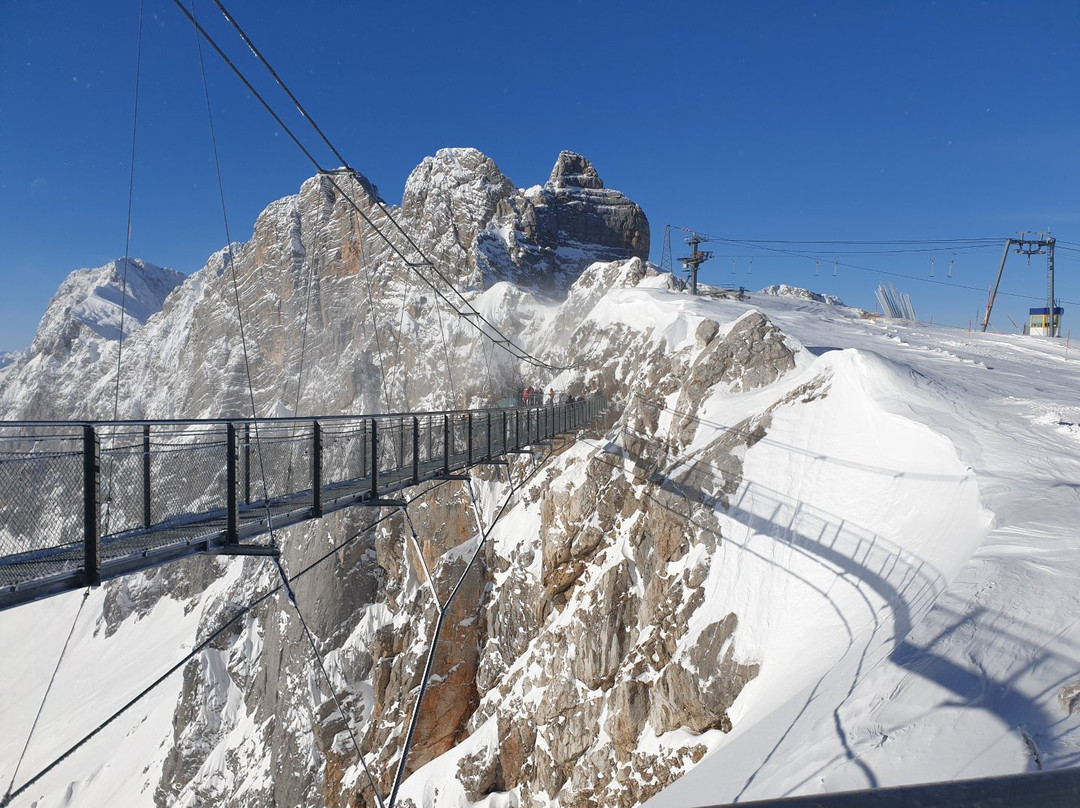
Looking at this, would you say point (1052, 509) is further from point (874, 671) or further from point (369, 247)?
point (369, 247)

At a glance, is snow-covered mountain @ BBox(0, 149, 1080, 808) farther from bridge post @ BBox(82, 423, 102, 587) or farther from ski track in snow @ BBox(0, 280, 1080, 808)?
bridge post @ BBox(82, 423, 102, 587)

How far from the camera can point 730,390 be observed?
18328mm

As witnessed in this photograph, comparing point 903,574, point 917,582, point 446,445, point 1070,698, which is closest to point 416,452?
point 446,445

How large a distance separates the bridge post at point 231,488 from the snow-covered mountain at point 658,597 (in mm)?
3460

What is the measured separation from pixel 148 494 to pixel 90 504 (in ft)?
4.27

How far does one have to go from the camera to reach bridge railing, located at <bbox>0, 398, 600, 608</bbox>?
138 inches

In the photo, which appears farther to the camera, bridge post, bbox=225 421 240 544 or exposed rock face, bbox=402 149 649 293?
exposed rock face, bbox=402 149 649 293

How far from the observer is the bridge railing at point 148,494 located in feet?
11.5

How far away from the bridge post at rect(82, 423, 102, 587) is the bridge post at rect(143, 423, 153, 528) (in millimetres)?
618

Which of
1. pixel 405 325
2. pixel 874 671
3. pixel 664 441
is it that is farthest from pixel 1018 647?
pixel 405 325

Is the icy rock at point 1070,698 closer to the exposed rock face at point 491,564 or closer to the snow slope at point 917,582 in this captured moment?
the snow slope at point 917,582

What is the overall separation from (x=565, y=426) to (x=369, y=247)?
160ft

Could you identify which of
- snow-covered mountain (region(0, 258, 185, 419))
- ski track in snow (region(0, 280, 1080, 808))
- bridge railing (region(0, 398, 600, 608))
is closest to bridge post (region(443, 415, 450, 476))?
bridge railing (region(0, 398, 600, 608))

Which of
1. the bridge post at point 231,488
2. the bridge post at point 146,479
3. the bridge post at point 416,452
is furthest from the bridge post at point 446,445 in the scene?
the bridge post at point 146,479
